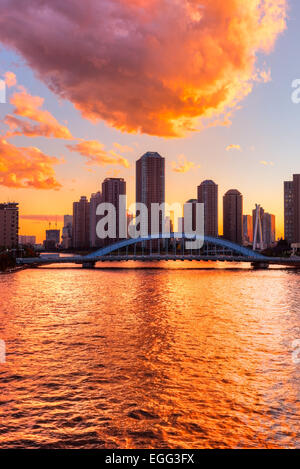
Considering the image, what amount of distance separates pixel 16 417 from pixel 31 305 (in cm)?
2692

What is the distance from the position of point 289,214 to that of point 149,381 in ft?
624

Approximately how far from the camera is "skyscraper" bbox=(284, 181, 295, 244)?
620ft

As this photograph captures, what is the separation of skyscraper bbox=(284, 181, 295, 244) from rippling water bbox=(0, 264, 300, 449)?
166063 mm

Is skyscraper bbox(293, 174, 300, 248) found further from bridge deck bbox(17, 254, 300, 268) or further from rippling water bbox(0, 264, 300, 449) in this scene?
rippling water bbox(0, 264, 300, 449)

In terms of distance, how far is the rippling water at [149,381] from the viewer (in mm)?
11125

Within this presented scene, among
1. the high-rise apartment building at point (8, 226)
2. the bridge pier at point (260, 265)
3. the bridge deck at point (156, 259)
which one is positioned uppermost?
the high-rise apartment building at point (8, 226)

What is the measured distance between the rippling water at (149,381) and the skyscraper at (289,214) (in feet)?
545

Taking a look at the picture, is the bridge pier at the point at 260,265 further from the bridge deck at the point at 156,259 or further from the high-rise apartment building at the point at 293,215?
the high-rise apartment building at the point at 293,215

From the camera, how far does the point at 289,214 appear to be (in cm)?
19262
